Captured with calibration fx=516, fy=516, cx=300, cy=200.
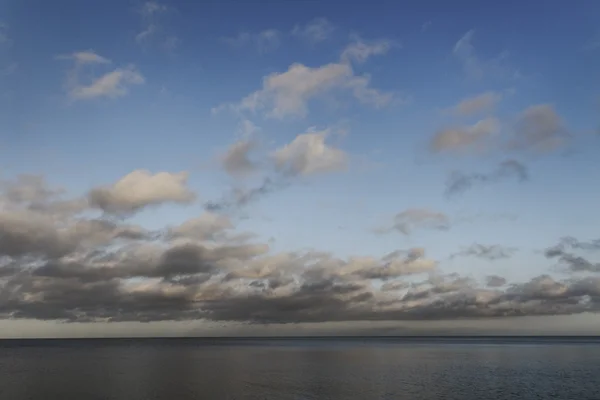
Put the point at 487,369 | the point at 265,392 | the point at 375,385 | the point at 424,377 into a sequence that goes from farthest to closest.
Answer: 1. the point at 487,369
2. the point at 424,377
3. the point at 375,385
4. the point at 265,392

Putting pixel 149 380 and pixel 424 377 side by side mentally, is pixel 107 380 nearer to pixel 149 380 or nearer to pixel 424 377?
pixel 149 380

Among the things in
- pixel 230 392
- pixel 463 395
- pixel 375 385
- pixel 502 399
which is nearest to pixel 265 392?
pixel 230 392

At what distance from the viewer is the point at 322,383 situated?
257 ft

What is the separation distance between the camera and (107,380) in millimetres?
84375

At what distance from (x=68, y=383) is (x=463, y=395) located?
58.8 metres

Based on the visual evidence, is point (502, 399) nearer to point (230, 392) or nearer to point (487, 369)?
point (230, 392)

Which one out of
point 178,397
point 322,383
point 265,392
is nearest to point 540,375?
point 322,383

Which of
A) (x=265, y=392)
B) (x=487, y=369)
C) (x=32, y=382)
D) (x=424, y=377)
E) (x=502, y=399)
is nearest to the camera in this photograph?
(x=502, y=399)

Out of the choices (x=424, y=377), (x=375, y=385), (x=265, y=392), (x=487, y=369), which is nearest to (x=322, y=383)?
(x=375, y=385)

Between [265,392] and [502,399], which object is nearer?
[502,399]

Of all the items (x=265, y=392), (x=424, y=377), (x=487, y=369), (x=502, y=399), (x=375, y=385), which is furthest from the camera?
(x=487, y=369)

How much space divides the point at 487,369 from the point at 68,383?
7706 centimetres

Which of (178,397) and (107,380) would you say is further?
(107,380)

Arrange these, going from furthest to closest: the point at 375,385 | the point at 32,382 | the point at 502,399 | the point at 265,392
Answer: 1. the point at 32,382
2. the point at 375,385
3. the point at 265,392
4. the point at 502,399
